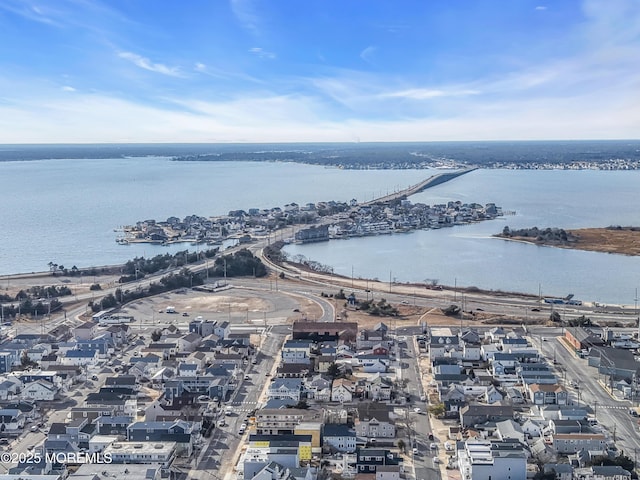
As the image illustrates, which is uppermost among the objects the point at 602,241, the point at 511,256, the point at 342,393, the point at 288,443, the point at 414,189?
the point at 288,443

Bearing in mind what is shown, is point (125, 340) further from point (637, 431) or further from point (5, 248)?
point (5, 248)

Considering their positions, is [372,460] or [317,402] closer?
[372,460]

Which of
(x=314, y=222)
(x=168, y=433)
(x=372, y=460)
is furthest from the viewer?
(x=314, y=222)

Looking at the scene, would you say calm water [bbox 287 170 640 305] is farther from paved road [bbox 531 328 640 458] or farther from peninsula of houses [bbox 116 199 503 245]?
paved road [bbox 531 328 640 458]

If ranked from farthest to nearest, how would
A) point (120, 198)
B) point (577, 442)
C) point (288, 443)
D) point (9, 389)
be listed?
point (120, 198)
point (9, 389)
point (577, 442)
point (288, 443)

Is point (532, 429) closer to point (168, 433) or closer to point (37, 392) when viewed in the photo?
point (168, 433)

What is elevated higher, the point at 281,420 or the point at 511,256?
the point at 281,420

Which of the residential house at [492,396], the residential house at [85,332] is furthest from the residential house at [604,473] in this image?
the residential house at [85,332]

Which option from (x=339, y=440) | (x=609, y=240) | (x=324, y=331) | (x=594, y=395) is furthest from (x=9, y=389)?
(x=609, y=240)

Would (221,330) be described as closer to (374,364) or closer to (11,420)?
(374,364)

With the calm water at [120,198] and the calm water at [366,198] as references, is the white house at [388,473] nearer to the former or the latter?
the calm water at [366,198]
